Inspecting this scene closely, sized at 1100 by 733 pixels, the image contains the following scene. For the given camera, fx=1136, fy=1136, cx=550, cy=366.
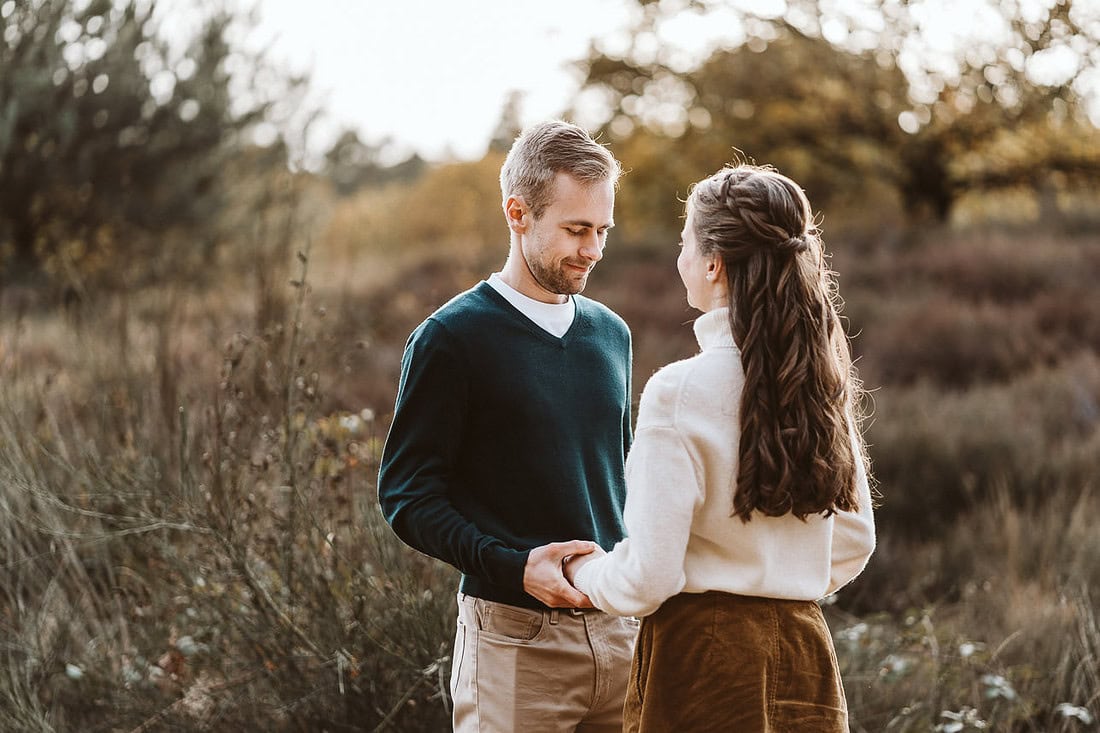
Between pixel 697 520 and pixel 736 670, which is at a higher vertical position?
pixel 697 520

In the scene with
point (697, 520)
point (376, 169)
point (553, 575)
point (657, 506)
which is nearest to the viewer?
point (657, 506)

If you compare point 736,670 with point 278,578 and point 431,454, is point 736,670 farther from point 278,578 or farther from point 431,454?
point 278,578

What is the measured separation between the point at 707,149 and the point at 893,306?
615 centimetres

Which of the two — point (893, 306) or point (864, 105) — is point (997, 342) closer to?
point (893, 306)

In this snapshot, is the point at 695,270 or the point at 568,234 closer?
the point at 695,270

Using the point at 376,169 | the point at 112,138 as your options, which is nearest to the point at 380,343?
the point at 112,138

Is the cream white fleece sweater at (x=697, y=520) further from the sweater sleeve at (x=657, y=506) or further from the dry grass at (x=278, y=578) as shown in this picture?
the dry grass at (x=278, y=578)

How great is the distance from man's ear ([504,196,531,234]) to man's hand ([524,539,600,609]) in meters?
0.66

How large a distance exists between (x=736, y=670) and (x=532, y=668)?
492 millimetres

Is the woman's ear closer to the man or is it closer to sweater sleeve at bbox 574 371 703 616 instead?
sweater sleeve at bbox 574 371 703 616

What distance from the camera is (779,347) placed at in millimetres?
1965

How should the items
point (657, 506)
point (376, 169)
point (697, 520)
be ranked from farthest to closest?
point (376, 169) < point (697, 520) < point (657, 506)

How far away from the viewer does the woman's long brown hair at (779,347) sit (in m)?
1.92

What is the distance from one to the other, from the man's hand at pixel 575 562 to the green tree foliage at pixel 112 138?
7.25 m
